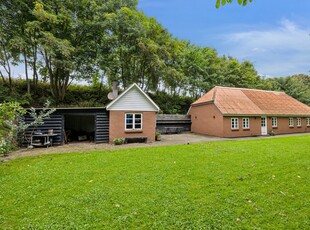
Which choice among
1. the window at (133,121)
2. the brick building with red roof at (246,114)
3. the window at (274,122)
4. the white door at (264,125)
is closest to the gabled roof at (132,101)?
the window at (133,121)

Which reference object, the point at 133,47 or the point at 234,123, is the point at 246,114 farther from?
the point at 133,47

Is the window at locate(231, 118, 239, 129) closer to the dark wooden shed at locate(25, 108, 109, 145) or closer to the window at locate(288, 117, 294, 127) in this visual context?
the window at locate(288, 117, 294, 127)

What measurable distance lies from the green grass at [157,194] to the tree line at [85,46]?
1241 cm

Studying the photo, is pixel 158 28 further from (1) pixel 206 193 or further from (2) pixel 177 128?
(1) pixel 206 193

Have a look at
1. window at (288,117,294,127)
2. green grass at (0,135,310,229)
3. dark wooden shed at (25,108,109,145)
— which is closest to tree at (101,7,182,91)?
dark wooden shed at (25,108,109,145)

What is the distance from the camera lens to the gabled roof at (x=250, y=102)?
19047mm

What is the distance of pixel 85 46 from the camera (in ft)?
64.2

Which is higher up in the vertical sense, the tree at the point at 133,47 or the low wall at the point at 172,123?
the tree at the point at 133,47

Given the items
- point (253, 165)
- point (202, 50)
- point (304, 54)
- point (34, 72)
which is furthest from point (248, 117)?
point (34, 72)

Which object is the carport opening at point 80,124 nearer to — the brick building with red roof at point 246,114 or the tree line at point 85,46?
the tree line at point 85,46

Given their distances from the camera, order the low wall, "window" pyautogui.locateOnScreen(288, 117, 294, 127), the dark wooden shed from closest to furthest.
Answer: the dark wooden shed
the low wall
"window" pyautogui.locateOnScreen(288, 117, 294, 127)

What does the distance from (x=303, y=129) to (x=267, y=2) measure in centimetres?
2516

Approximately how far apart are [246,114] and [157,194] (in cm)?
1694

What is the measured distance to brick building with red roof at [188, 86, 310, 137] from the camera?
18.4 metres
